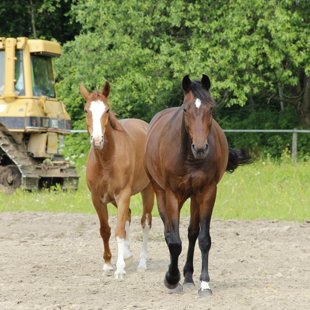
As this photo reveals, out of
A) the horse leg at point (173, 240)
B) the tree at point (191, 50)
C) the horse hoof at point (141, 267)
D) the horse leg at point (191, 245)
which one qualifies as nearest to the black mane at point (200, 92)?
the horse leg at point (173, 240)

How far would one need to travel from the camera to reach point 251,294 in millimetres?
9695

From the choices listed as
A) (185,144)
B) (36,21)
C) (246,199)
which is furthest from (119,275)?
(36,21)

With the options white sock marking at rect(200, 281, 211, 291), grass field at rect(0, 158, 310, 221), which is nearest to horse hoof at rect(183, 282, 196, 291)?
white sock marking at rect(200, 281, 211, 291)

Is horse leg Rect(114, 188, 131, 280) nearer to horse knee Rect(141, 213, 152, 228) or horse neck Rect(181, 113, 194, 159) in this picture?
horse knee Rect(141, 213, 152, 228)

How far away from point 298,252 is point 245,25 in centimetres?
1411

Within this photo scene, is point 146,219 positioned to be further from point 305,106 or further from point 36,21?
point 36,21

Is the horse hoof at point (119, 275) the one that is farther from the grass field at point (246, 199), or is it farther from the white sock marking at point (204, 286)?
the grass field at point (246, 199)

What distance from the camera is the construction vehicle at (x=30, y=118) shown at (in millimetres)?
21578

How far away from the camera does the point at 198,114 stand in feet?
32.0

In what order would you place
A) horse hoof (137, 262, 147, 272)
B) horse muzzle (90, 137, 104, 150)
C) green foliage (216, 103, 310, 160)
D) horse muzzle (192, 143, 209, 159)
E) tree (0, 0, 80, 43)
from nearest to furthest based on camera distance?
horse muzzle (192, 143, 209, 159)
horse muzzle (90, 137, 104, 150)
horse hoof (137, 262, 147, 272)
green foliage (216, 103, 310, 160)
tree (0, 0, 80, 43)

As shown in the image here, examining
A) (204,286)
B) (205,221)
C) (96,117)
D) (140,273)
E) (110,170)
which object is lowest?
(140,273)

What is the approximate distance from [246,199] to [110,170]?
7.89 m

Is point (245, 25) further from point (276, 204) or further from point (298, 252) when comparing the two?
point (298, 252)

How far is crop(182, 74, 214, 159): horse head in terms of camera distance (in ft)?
31.5
